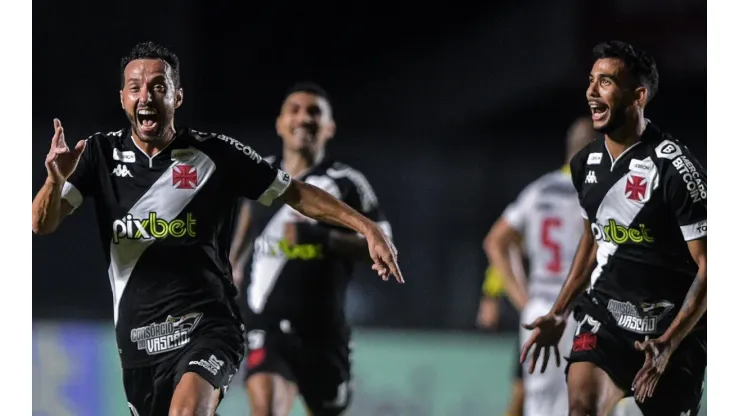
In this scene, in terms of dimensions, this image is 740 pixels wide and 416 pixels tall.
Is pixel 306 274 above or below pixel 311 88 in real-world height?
below

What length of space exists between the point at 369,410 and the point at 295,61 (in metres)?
1.60

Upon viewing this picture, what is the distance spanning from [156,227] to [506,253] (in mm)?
1563

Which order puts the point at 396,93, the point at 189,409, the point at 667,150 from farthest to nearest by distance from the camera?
the point at 396,93, the point at 667,150, the point at 189,409

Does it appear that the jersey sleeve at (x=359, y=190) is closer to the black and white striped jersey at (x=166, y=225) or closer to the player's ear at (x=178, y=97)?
the black and white striped jersey at (x=166, y=225)

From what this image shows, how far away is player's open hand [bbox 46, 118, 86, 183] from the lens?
3.80 metres

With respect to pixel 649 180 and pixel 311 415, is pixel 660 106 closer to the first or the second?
pixel 649 180

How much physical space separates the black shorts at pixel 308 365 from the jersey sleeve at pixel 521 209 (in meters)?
0.93

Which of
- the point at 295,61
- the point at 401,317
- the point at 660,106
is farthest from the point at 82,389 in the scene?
the point at 660,106

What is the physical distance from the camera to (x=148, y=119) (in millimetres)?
4078

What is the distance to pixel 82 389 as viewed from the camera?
4.57 meters

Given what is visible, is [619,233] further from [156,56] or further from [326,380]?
[156,56]

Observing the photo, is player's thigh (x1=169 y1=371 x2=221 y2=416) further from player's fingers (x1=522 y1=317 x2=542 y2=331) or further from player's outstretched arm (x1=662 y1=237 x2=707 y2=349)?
player's outstretched arm (x1=662 y1=237 x2=707 y2=349)

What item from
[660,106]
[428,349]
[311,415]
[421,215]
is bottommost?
[311,415]

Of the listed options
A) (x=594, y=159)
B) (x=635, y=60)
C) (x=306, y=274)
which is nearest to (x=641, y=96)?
(x=635, y=60)
